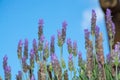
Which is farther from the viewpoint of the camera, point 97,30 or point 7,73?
point 7,73

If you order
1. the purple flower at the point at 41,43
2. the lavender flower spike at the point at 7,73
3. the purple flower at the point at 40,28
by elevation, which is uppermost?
the purple flower at the point at 40,28

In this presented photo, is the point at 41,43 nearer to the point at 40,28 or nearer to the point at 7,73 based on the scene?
the point at 40,28

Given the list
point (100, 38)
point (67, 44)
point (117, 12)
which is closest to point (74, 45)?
point (67, 44)

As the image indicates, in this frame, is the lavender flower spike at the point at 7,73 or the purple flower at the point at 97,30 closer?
the purple flower at the point at 97,30

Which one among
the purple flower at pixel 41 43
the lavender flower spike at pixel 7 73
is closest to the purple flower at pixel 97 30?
the purple flower at pixel 41 43

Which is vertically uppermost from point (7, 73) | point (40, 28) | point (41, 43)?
point (40, 28)

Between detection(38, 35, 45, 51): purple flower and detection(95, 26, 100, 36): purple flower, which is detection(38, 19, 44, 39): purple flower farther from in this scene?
detection(95, 26, 100, 36): purple flower

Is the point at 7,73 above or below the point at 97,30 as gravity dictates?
below

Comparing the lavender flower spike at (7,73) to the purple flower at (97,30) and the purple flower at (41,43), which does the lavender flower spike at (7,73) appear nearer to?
the purple flower at (41,43)

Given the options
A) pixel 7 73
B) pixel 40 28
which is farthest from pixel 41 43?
pixel 7 73

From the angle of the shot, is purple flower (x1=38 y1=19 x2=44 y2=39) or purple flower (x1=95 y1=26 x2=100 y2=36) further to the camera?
purple flower (x1=38 y1=19 x2=44 y2=39)

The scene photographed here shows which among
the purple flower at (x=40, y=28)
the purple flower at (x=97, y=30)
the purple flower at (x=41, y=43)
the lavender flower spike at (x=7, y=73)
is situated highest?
the purple flower at (x=40, y=28)

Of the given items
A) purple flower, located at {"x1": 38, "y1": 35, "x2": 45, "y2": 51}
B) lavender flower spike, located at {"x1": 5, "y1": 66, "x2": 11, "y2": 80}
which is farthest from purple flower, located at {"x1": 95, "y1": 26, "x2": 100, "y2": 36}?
lavender flower spike, located at {"x1": 5, "y1": 66, "x2": 11, "y2": 80}

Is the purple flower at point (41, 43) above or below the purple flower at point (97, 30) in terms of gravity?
below
